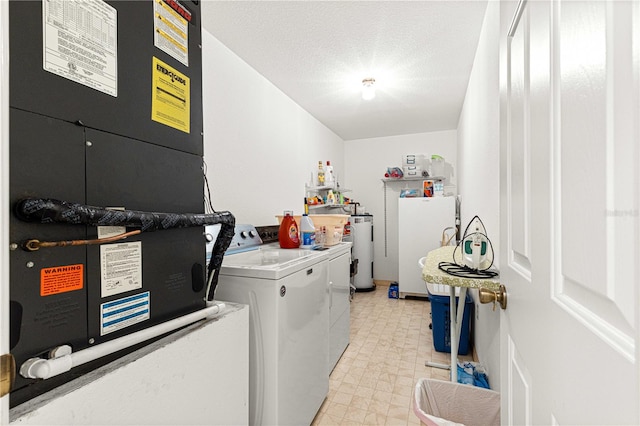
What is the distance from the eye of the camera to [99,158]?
68 centimetres

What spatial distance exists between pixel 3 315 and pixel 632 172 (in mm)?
855

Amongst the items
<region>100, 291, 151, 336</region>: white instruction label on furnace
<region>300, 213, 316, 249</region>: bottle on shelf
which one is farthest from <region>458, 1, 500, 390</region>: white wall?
<region>100, 291, 151, 336</region>: white instruction label on furnace

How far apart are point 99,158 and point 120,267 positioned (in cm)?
27

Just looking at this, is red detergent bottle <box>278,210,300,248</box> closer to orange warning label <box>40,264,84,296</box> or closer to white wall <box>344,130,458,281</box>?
orange warning label <box>40,264,84,296</box>

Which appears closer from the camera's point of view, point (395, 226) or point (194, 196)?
point (194, 196)

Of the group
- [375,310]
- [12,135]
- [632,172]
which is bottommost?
[375,310]

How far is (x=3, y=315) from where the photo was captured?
45 cm

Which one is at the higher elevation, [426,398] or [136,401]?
Result: [136,401]

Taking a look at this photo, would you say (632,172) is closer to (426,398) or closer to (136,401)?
(136,401)

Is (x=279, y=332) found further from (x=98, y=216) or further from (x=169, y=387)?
(x=98, y=216)

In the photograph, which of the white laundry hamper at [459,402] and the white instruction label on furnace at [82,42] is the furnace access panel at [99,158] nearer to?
the white instruction label on furnace at [82,42]

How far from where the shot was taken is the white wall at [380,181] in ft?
15.5

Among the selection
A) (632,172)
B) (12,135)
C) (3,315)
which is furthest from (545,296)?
(12,135)

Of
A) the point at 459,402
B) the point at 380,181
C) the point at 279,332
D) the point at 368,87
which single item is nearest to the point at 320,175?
the point at 368,87
